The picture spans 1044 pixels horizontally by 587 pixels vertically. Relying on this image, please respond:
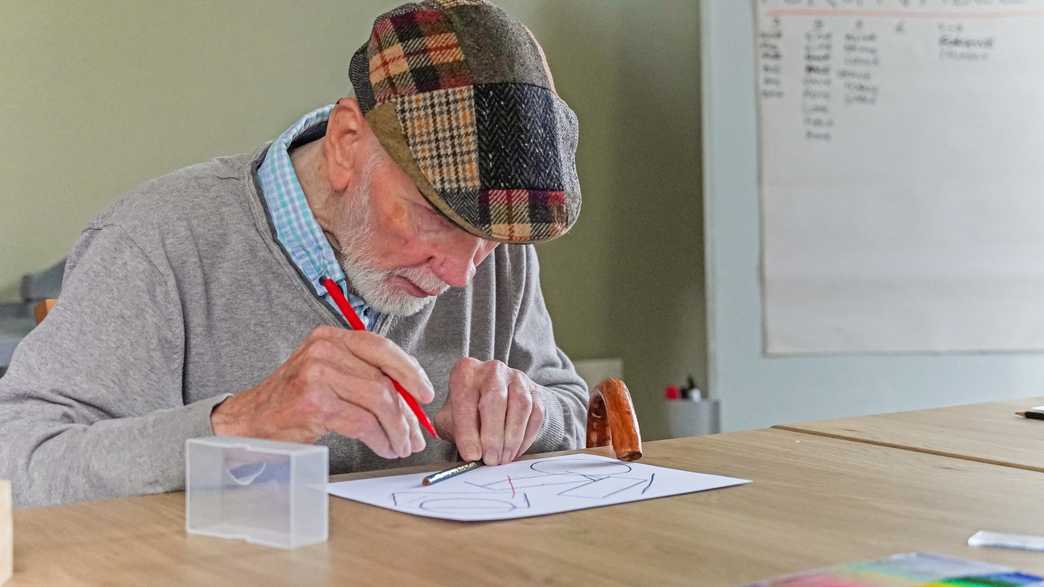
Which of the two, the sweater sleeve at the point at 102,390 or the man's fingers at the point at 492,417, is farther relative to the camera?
the man's fingers at the point at 492,417

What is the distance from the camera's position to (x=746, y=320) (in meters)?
3.06

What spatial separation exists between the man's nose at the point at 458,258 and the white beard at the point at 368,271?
0.03 metres

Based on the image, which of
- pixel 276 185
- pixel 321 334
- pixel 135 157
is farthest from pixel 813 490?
pixel 135 157

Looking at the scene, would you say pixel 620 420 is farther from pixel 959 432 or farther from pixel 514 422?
pixel 959 432

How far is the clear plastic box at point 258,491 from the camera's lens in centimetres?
87

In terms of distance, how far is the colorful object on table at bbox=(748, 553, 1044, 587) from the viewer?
764mm

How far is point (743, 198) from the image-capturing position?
10.0 ft

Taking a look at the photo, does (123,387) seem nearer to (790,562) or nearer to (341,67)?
(790,562)

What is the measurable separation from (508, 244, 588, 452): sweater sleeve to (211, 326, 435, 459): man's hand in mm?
467

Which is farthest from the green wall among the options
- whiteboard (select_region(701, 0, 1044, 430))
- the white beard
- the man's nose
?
the man's nose

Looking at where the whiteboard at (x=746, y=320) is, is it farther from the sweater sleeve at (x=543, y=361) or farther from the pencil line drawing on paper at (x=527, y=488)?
the pencil line drawing on paper at (x=527, y=488)

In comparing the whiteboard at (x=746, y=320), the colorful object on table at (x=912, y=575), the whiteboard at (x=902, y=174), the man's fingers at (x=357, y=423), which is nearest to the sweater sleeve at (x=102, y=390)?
the man's fingers at (x=357, y=423)

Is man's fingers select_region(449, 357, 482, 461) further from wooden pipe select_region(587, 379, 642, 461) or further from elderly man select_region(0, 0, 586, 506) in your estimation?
wooden pipe select_region(587, 379, 642, 461)

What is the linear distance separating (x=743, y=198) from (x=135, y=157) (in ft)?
4.87
